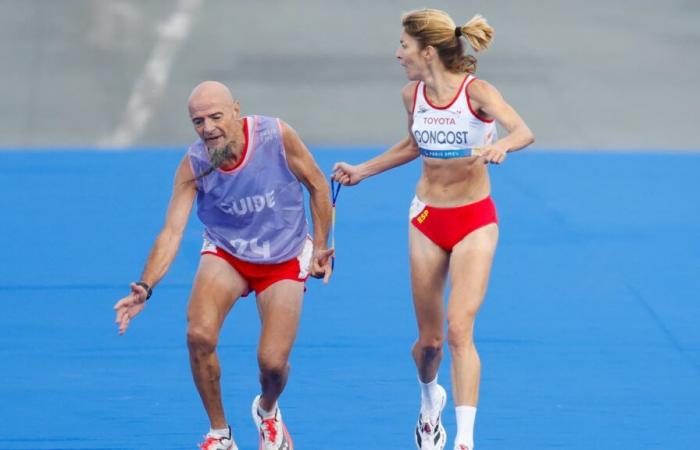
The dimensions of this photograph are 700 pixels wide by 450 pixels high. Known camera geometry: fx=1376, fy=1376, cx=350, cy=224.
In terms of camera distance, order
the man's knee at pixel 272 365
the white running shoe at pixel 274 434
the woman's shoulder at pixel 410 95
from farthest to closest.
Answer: the woman's shoulder at pixel 410 95
the white running shoe at pixel 274 434
the man's knee at pixel 272 365

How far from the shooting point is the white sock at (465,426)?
20.6 ft

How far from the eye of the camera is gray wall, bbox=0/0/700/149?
14.5 m

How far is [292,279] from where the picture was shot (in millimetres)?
6840

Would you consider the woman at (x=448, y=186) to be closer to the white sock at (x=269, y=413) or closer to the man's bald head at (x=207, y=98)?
the white sock at (x=269, y=413)

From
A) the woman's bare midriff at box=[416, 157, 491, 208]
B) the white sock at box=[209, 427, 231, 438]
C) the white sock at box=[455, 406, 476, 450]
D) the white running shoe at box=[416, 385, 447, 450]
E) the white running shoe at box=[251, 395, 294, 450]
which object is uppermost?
the woman's bare midriff at box=[416, 157, 491, 208]

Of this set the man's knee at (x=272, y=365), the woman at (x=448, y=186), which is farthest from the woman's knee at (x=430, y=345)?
the man's knee at (x=272, y=365)

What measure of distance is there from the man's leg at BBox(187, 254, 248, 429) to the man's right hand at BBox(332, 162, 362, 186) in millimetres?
731

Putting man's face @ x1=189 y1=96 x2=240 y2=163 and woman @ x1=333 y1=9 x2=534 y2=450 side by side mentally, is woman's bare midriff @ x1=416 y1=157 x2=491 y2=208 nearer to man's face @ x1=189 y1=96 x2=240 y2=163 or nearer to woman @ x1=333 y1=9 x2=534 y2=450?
woman @ x1=333 y1=9 x2=534 y2=450

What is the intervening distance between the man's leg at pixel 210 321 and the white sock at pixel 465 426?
1.18 meters

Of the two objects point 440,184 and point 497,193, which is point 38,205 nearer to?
point 497,193

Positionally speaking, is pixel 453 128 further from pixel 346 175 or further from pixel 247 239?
pixel 247 239

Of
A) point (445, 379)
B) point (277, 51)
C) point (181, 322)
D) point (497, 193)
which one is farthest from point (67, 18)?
point (445, 379)

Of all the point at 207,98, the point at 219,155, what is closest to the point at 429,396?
the point at 219,155

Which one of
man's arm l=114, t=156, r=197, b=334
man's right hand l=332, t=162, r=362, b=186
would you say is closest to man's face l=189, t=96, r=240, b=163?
man's arm l=114, t=156, r=197, b=334
